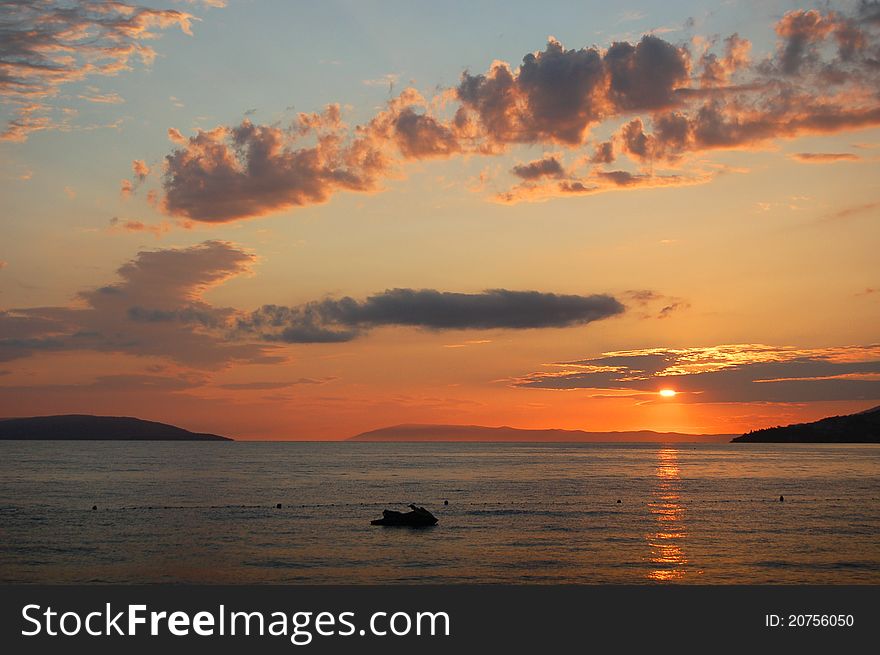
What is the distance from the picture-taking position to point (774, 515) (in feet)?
305

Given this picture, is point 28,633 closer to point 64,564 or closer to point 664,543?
point 64,564

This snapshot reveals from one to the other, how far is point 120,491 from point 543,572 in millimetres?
89545

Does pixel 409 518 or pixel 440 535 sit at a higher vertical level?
pixel 409 518

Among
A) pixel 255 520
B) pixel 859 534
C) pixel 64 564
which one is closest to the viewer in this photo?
pixel 64 564

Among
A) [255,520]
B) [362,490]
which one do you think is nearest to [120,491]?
[362,490]

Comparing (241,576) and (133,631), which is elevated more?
(133,631)

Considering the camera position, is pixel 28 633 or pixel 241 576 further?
pixel 241 576

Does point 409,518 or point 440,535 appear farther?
point 409,518

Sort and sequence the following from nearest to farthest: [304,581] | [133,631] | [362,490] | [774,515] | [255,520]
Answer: [133,631]
[304,581]
[255,520]
[774,515]
[362,490]

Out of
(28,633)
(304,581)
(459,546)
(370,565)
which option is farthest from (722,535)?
(28,633)

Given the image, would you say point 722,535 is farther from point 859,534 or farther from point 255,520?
point 255,520

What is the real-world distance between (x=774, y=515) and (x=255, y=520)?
61931 mm

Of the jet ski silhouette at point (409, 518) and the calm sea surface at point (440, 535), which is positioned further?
the jet ski silhouette at point (409, 518)

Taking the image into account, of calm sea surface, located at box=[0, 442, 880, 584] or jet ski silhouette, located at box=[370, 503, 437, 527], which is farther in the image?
jet ski silhouette, located at box=[370, 503, 437, 527]
